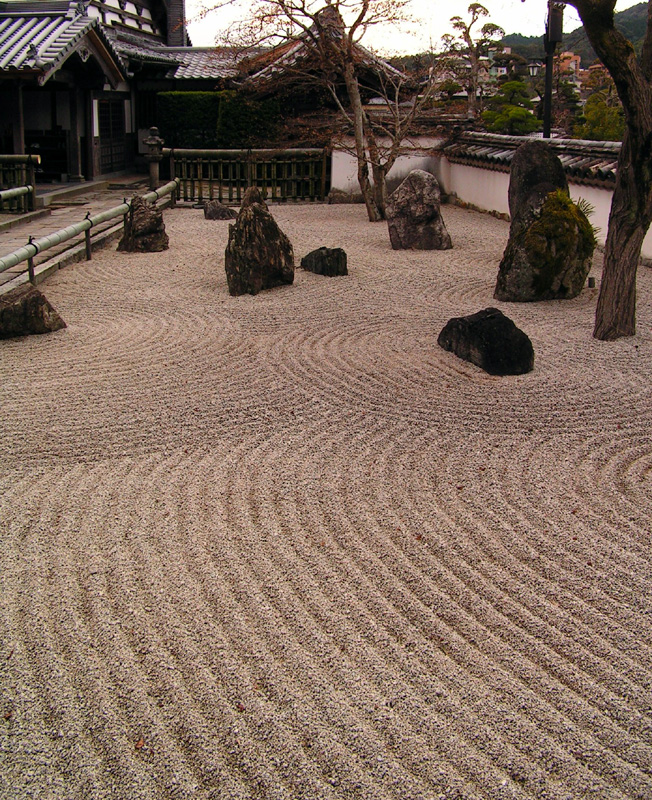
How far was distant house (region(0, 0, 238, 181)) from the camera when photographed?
55.1 ft

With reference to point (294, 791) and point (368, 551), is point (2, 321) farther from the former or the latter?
point (294, 791)

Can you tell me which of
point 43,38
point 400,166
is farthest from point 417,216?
point 43,38

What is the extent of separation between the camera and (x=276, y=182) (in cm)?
1919

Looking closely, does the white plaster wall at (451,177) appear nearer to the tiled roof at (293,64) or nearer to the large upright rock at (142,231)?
the tiled roof at (293,64)

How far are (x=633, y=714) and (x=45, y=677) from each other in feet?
7.39

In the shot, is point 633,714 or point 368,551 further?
point 368,551

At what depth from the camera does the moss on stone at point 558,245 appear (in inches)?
364

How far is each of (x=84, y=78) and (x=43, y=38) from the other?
2.17 m

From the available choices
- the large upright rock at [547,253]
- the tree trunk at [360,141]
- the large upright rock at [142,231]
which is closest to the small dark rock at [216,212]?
the tree trunk at [360,141]

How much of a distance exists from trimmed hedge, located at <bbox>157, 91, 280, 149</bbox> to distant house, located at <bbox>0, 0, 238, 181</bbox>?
0.68 metres

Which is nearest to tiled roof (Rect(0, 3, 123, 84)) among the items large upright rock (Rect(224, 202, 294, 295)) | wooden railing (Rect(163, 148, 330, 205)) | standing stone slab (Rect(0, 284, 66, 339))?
wooden railing (Rect(163, 148, 330, 205))

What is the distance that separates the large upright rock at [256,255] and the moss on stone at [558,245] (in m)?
2.92

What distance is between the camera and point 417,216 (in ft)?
41.4

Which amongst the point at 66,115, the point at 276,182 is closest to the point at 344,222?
the point at 276,182
